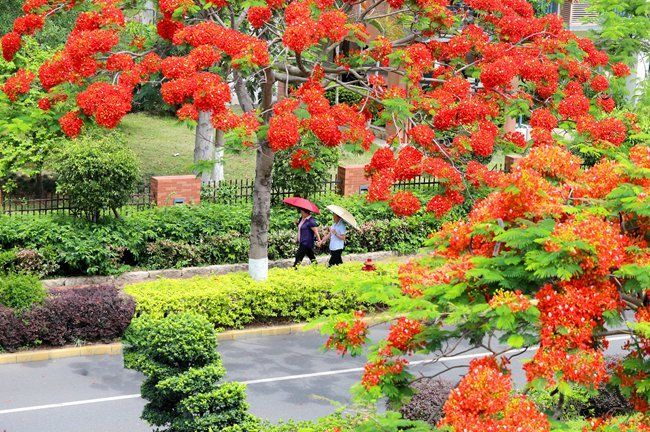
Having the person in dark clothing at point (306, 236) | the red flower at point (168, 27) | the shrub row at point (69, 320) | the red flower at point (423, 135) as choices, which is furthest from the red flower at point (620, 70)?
the shrub row at point (69, 320)

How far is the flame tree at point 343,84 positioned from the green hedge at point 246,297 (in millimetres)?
597

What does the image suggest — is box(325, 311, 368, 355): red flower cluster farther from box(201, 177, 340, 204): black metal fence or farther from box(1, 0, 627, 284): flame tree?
box(201, 177, 340, 204): black metal fence

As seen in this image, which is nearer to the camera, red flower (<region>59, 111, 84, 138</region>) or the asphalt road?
the asphalt road

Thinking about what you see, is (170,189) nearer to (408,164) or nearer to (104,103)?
(104,103)

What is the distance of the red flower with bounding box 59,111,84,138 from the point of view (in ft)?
50.6

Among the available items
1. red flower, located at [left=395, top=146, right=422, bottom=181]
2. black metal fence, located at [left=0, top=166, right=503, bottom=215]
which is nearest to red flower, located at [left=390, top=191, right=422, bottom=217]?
red flower, located at [left=395, top=146, right=422, bottom=181]

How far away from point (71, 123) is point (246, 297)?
13.4ft

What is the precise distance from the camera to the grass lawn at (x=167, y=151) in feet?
93.4

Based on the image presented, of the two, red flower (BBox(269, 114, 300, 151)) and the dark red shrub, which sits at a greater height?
red flower (BBox(269, 114, 300, 151))

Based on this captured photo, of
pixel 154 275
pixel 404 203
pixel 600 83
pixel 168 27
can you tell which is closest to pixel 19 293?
pixel 154 275

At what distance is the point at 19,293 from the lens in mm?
16109

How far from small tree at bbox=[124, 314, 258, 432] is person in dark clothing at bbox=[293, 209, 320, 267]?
7634 millimetres

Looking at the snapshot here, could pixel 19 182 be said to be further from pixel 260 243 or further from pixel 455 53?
pixel 455 53

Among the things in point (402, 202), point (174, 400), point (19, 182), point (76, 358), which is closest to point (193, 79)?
point (402, 202)
